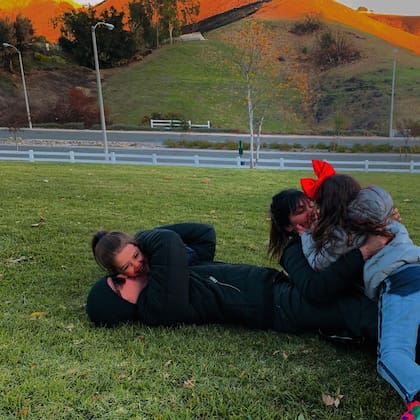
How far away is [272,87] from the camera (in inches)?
631

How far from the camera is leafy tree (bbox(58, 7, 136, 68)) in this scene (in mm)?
43156

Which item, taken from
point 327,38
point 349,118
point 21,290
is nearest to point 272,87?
point 21,290

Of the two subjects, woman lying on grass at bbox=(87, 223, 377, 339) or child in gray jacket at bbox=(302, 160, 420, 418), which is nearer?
child in gray jacket at bbox=(302, 160, 420, 418)

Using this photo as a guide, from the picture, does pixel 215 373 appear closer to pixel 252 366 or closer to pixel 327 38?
pixel 252 366

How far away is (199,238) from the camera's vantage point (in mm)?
2961

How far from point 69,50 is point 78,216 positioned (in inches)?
1748

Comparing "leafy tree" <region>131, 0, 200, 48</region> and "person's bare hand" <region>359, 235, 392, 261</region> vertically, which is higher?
"leafy tree" <region>131, 0, 200, 48</region>

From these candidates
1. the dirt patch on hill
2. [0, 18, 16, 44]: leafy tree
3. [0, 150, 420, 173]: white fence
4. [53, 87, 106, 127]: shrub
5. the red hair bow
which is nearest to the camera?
the red hair bow

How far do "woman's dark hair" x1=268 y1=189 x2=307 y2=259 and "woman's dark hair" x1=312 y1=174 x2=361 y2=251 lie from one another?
14.1 inches

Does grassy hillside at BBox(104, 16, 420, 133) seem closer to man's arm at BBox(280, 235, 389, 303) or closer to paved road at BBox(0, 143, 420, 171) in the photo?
paved road at BBox(0, 143, 420, 171)

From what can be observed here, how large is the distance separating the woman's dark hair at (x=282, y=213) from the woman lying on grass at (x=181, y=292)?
7.3 inches

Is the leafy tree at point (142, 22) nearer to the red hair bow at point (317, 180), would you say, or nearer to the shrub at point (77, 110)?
the shrub at point (77, 110)

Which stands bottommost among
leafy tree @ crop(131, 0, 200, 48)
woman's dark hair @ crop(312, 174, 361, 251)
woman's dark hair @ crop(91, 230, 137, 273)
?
woman's dark hair @ crop(91, 230, 137, 273)

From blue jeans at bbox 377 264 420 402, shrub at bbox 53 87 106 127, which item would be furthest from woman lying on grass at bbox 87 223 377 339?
shrub at bbox 53 87 106 127
